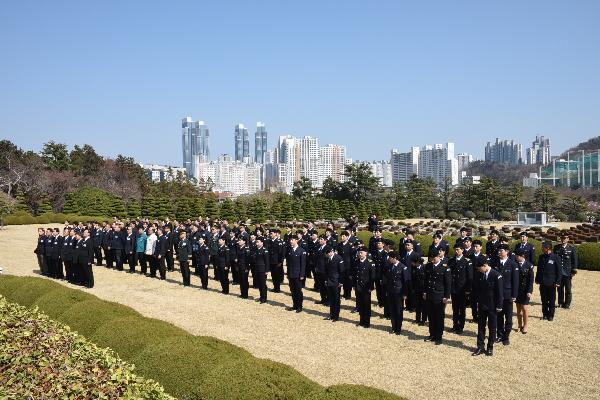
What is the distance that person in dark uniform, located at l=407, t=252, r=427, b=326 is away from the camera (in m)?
10.6

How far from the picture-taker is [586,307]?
11977 mm

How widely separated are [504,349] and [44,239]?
1539 cm

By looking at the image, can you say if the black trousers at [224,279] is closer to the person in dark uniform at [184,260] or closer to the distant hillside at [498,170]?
the person in dark uniform at [184,260]

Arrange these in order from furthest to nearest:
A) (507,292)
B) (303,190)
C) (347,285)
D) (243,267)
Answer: (303,190) < (243,267) < (347,285) < (507,292)

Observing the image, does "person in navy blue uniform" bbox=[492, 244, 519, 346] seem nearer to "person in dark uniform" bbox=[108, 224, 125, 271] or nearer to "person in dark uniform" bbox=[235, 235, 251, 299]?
"person in dark uniform" bbox=[235, 235, 251, 299]

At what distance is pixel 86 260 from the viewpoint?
15.2m

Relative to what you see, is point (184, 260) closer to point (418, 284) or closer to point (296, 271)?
point (296, 271)

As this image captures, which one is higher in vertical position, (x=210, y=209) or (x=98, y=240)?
(x=210, y=209)

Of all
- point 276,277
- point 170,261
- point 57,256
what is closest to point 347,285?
point 276,277

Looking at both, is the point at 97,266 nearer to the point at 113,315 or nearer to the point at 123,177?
the point at 113,315

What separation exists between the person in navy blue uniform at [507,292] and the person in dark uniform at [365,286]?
2.58 m

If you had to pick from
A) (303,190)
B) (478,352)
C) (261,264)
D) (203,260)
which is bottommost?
(478,352)

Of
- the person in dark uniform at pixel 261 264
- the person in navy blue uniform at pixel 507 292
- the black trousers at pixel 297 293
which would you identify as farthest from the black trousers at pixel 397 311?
the person in dark uniform at pixel 261 264

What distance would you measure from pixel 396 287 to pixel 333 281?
5.57 ft
